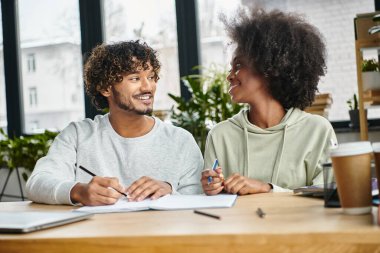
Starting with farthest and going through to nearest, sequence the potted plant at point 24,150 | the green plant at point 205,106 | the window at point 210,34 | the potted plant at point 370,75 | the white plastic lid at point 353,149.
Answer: the potted plant at point 24,150, the window at point 210,34, the green plant at point 205,106, the potted plant at point 370,75, the white plastic lid at point 353,149

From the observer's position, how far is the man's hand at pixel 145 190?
1.64m

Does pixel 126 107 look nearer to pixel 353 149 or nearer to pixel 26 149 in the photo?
pixel 353 149

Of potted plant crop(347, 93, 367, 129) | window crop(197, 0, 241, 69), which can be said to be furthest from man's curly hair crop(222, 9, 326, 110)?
window crop(197, 0, 241, 69)

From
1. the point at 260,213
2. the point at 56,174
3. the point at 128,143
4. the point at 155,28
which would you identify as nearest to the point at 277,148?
the point at 128,143

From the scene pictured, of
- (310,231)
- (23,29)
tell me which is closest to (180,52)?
(23,29)

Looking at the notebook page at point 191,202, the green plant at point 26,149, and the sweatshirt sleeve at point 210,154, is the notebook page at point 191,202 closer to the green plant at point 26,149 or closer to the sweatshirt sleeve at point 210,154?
the sweatshirt sleeve at point 210,154

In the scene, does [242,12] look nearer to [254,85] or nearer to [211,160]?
[254,85]

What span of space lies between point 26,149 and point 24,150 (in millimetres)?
39

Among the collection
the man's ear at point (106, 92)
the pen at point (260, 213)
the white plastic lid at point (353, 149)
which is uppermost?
the man's ear at point (106, 92)

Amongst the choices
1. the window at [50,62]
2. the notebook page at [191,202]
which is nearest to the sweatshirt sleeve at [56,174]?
the notebook page at [191,202]

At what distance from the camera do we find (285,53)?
7.28 ft

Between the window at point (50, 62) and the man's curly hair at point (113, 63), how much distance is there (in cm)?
295

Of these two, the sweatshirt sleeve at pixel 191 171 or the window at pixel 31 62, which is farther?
the window at pixel 31 62

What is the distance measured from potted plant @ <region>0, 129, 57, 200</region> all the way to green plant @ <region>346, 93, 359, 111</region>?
8.04 feet
